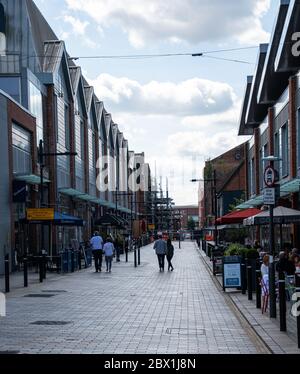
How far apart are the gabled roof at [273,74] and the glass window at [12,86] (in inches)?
539

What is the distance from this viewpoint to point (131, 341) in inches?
447

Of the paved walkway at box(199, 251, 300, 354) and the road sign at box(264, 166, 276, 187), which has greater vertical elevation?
the road sign at box(264, 166, 276, 187)

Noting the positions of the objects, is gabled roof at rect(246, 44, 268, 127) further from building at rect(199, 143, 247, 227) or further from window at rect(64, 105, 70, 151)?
building at rect(199, 143, 247, 227)

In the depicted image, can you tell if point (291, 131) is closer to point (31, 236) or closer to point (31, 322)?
point (31, 236)

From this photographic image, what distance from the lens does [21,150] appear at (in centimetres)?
3450

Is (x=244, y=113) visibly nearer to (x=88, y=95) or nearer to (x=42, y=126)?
(x=42, y=126)

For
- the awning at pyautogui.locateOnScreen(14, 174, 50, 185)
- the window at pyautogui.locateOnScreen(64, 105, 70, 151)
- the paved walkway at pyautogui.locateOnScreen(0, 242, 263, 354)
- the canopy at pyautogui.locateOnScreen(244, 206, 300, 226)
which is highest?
the window at pyautogui.locateOnScreen(64, 105, 70, 151)

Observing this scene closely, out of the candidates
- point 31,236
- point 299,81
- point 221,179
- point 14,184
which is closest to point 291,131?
point 299,81

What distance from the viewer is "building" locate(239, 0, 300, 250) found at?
3008 cm

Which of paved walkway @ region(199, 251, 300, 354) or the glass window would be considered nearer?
paved walkway @ region(199, 251, 300, 354)

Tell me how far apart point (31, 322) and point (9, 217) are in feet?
58.0

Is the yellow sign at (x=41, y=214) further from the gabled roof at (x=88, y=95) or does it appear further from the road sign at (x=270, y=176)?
the gabled roof at (x=88, y=95)

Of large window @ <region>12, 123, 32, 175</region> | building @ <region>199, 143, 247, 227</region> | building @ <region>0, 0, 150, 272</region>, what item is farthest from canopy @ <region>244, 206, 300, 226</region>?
building @ <region>199, 143, 247, 227</region>

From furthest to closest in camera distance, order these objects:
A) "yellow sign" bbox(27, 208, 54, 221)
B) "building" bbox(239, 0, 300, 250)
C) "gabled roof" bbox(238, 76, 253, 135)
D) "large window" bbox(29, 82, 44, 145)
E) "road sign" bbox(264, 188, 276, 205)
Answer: "gabled roof" bbox(238, 76, 253, 135) < "large window" bbox(29, 82, 44, 145) < "building" bbox(239, 0, 300, 250) < "yellow sign" bbox(27, 208, 54, 221) < "road sign" bbox(264, 188, 276, 205)
